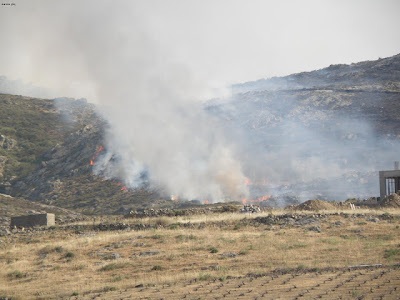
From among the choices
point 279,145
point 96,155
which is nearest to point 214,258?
point 279,145

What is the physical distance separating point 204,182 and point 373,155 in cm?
2844

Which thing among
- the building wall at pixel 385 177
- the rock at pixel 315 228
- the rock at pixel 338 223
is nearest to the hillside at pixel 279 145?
the building wall at pixel 385 177

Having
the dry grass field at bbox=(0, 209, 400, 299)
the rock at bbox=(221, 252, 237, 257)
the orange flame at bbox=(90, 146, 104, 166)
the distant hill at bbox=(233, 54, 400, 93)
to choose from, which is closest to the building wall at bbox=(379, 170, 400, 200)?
the dry grass field at bbox=(0, 209, 400, 299)

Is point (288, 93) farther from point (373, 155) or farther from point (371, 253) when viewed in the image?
point (371, 253)

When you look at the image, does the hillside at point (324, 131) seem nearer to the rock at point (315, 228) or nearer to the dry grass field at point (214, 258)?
the dry grass field at point (214, 258)

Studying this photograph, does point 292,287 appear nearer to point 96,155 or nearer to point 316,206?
point 316,206

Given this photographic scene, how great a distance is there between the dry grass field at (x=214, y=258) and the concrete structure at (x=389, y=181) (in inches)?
694

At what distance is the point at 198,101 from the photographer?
119 meters

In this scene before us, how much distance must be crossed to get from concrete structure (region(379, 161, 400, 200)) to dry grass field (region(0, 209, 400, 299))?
1763 cm

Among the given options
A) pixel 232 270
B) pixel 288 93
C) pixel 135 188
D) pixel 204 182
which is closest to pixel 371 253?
pixel 232 270

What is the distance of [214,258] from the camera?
91.5 ft

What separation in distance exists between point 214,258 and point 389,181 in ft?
115

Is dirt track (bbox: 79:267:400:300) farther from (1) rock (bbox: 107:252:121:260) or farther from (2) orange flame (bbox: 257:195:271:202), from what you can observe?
(2) orange flame (bbox: 257:195:271:202)

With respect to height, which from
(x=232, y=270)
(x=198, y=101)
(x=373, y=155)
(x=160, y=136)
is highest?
(x=198, y=101)
